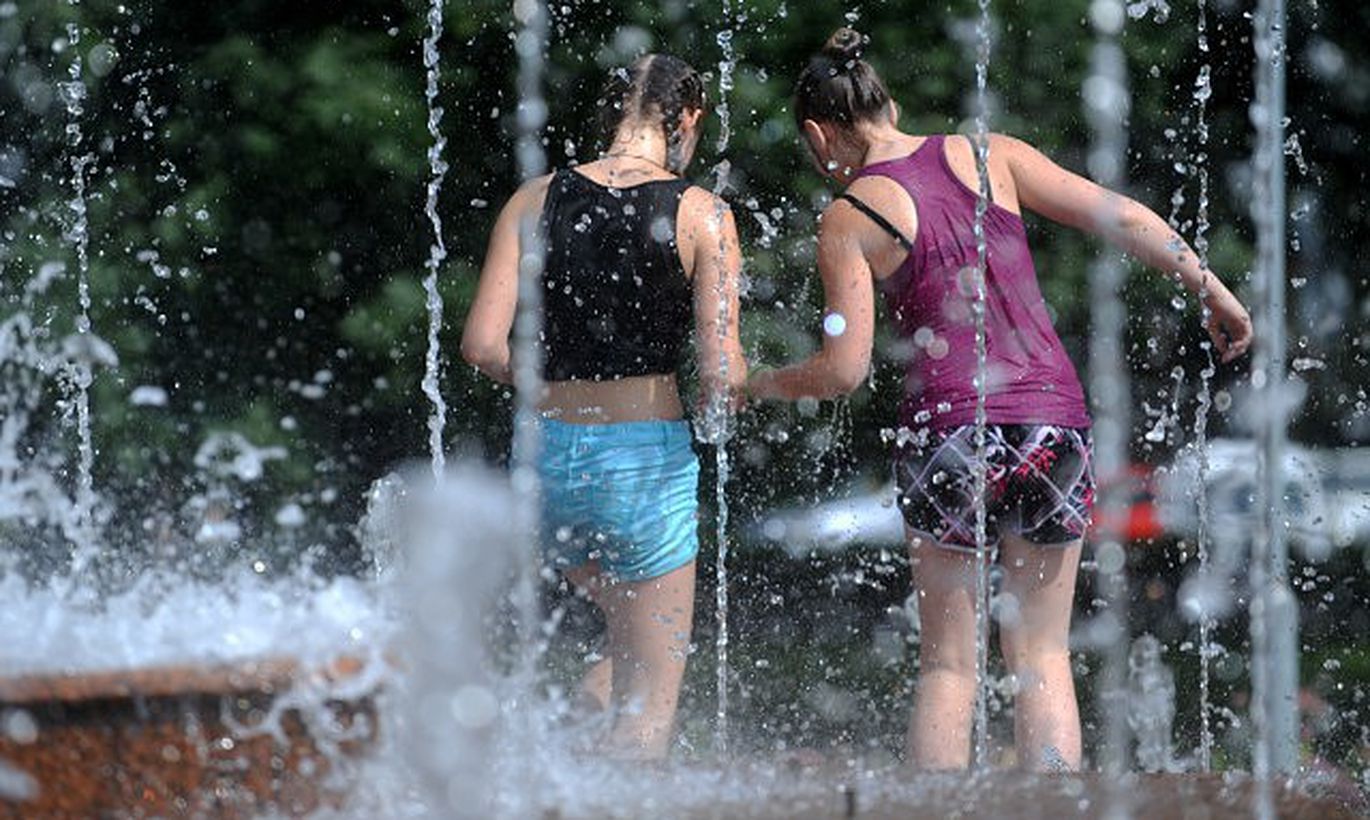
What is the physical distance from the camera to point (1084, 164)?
33.4ft

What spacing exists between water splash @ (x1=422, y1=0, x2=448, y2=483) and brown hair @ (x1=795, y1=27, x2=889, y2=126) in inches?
215

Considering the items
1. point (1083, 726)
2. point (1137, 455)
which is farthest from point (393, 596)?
point (1137, 455)

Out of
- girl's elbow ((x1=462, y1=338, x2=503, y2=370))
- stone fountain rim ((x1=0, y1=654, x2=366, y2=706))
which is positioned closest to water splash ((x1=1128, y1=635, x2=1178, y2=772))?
girl's elbow ((x1=462, y1=338, x2=503, y2=370))

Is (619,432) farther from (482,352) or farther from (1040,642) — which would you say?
(1040,642)

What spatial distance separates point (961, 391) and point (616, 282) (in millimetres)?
655

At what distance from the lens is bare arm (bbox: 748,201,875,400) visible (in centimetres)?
417

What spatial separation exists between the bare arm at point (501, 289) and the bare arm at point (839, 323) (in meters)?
0.48

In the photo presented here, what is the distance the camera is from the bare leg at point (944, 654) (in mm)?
4227

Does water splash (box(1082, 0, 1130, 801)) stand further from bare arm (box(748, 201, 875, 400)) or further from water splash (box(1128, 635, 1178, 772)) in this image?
bare arm (box(748, 201, 875, 400))

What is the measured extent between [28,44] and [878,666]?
463 centimetres

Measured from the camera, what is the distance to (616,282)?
167 inches

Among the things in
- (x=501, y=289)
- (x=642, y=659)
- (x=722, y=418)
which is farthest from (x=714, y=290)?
(x=642, y=659)

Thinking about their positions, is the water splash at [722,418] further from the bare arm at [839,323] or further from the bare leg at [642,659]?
the bare leg at [642,659]

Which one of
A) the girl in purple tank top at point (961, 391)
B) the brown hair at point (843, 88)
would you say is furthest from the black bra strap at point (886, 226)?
the brown hair at point (843, 88)
